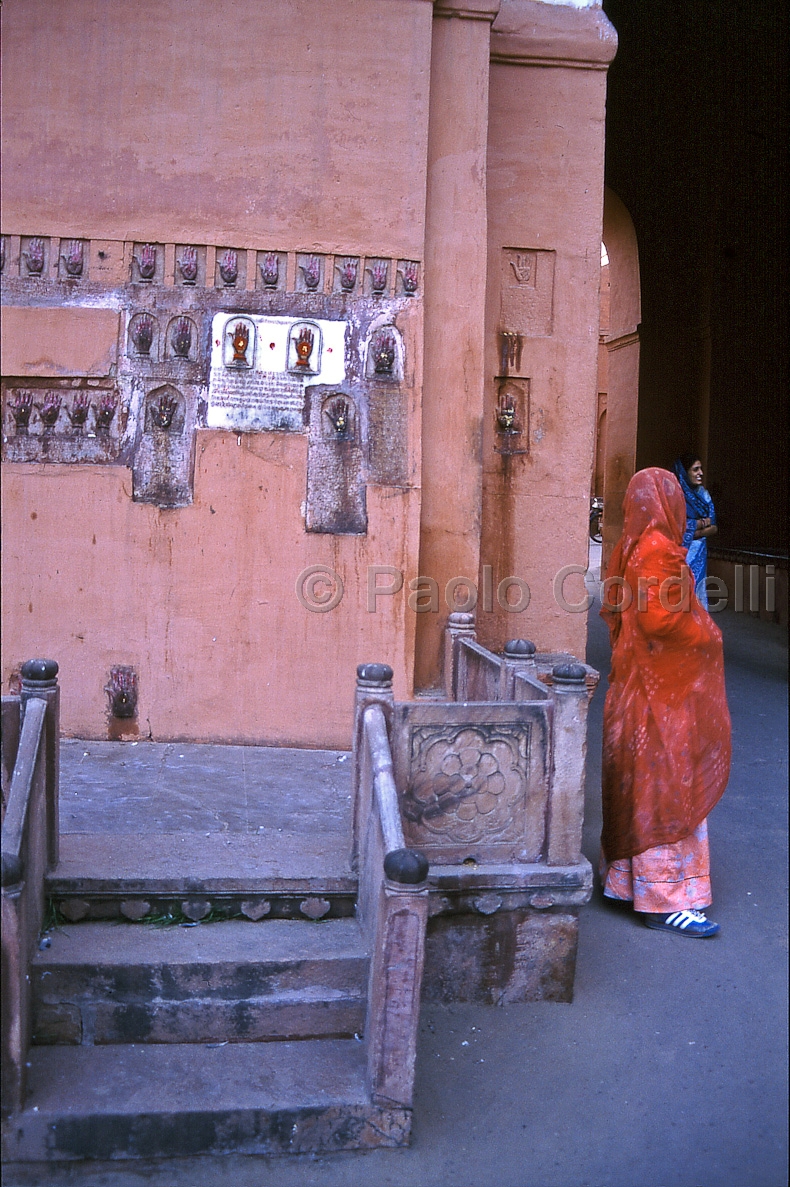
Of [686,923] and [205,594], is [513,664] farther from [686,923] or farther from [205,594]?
[205,594]

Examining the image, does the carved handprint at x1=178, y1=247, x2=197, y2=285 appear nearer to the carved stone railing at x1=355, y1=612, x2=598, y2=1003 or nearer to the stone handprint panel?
the carved stone railing at x1=355, y1=612, x2=598, y2=1003

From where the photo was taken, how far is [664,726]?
462 cm

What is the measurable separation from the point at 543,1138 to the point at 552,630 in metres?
3.83

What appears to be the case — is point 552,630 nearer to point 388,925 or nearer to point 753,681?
point 388,925

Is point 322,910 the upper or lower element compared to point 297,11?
lower

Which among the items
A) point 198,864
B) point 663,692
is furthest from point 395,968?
point 663,692

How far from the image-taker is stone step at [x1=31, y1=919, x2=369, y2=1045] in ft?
11.4

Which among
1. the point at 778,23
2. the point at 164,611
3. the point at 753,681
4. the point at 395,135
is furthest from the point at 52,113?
the point at 778,23

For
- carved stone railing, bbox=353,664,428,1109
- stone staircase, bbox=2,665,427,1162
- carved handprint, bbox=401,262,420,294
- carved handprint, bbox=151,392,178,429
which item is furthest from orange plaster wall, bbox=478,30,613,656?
carved stone railing, bbox=353,664,428,1109

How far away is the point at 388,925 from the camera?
319 cm

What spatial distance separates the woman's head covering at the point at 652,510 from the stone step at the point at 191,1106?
99.3 inches

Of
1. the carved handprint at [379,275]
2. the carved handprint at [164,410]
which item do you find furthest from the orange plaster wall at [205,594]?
the carved handprint at [379,275]

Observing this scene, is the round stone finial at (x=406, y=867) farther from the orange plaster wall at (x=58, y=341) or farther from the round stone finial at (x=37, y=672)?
the orange plaster wall at (x=58, y=341)

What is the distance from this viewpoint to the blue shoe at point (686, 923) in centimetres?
457
